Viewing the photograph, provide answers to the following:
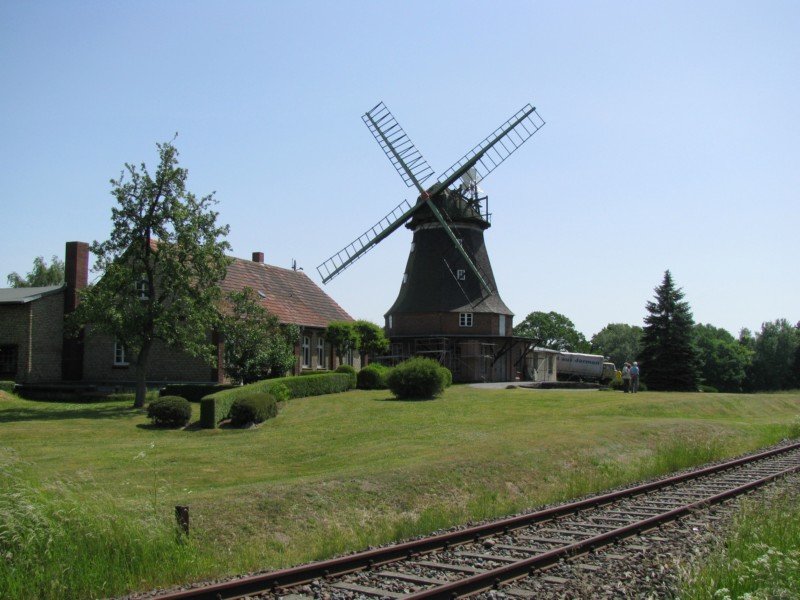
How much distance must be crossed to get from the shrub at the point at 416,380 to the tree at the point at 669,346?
91.0 feet

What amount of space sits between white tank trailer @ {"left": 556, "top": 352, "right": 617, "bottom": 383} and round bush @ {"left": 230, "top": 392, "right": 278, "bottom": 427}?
4293 cm

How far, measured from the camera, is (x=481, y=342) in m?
47.5

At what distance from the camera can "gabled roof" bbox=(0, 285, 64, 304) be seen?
118 feet

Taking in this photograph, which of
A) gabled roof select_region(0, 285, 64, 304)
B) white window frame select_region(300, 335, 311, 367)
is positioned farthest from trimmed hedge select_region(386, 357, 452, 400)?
gabled roof select_region(0, 285, 64, 304)

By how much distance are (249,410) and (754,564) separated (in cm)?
2047

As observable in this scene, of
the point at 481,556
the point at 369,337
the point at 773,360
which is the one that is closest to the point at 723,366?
the point at 773,360

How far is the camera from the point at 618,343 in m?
124

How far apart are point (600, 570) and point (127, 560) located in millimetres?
5484

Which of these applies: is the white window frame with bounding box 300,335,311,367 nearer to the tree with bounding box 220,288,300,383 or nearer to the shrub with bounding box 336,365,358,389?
the shrub with bounding box 336,365,358,389

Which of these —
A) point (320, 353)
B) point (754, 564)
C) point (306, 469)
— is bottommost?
point (306, 469)

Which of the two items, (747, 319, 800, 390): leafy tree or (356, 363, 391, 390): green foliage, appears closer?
(356, 363, 391, 390): green foliage

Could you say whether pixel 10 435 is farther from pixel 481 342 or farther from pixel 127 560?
pixel 481 342

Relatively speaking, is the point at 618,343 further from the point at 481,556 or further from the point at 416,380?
the point at 481,556

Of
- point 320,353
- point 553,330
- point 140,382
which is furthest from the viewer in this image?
point 553,330
